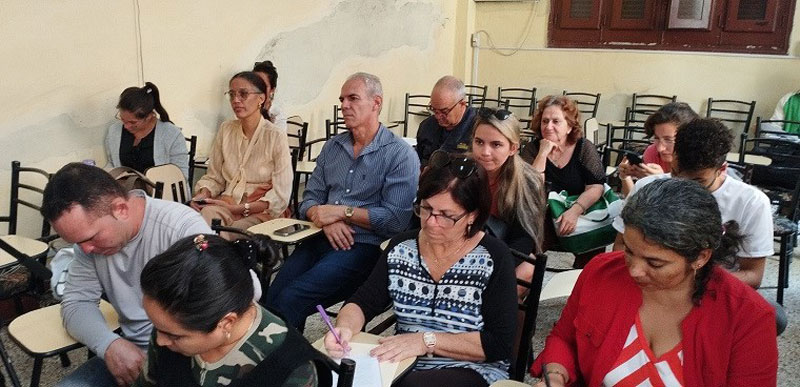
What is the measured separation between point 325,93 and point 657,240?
4.19 m

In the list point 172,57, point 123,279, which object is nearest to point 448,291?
point 123,279

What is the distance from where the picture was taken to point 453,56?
7.01 metres

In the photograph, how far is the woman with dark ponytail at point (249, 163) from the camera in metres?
3.17

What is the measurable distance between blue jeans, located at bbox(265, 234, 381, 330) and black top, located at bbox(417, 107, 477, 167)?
1.20m

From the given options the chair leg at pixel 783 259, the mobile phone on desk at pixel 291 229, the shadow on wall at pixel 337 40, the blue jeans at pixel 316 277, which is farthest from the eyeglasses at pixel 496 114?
the shadow on wall at pixel 337 40

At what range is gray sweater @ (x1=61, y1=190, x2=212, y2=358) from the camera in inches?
63.6

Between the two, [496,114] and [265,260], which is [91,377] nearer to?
[265,260]

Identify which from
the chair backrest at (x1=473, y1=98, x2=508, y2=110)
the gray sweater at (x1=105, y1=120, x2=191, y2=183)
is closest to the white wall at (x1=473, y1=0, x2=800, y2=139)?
the chair backrest at (x1=473, y1=98, x2=508, y2=110)

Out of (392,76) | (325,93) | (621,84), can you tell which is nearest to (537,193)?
(325,93)

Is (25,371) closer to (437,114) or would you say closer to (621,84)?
(437,114)

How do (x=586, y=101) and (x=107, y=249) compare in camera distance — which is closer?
(x=107, y=249)

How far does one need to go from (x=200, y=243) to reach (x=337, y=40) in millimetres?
4223

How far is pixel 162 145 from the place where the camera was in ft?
11.5

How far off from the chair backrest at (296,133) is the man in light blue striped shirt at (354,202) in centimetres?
150
